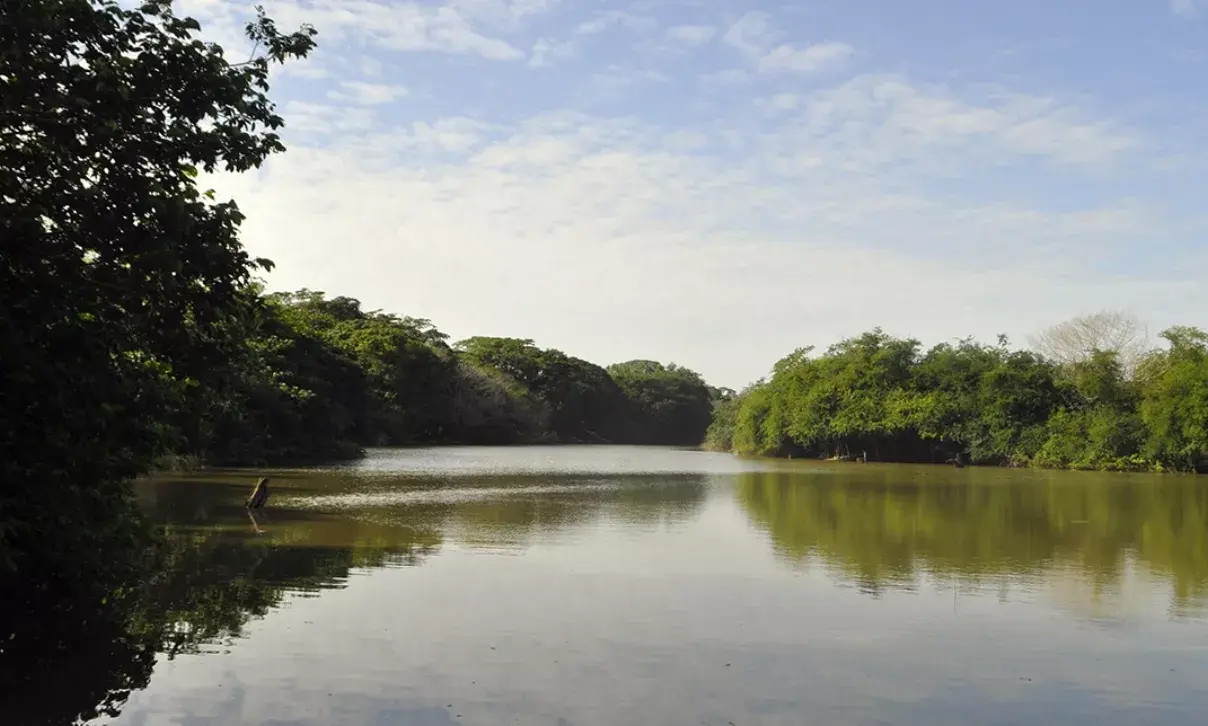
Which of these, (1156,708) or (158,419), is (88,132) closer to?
(158,419)

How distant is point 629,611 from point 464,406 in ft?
204

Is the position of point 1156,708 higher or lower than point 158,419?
lower

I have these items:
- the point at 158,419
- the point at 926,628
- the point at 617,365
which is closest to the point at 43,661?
the point at 158,419

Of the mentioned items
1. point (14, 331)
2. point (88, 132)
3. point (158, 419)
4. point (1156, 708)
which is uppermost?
point (88, 132)

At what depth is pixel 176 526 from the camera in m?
15.4

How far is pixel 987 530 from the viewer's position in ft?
58.3

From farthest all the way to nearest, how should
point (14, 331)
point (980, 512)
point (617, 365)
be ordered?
point (617, 365) < point (980, 512) < point (14, 331)

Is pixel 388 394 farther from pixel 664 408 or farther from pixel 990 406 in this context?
pixel 664 408

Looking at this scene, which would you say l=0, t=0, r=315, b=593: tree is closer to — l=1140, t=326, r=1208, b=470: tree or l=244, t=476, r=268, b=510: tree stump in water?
l=244, t=476, r=268, b=510: tree stump in water

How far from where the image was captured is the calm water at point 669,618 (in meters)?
6.80

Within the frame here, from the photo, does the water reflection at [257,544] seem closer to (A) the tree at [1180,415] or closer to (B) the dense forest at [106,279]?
(B) the dense forest at [106,279]

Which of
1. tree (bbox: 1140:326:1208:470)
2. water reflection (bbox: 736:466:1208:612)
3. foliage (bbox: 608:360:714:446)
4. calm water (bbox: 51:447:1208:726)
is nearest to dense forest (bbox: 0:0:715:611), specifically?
calm water (bbox: 51:447:1208:726)

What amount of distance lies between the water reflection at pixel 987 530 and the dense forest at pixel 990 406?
11.0 meters

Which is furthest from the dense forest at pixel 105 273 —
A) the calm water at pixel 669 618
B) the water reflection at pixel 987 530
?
the water reflection at pixel 987 530
